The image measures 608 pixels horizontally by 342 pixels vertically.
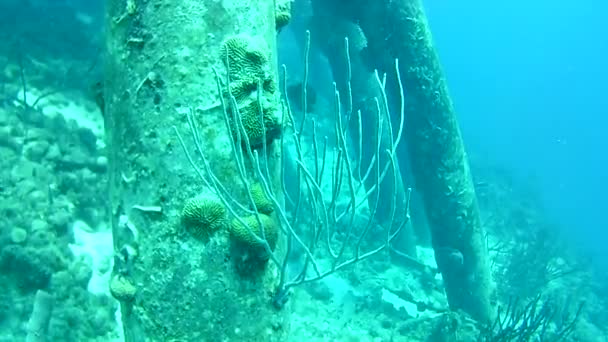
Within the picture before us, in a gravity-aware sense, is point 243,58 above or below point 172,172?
above

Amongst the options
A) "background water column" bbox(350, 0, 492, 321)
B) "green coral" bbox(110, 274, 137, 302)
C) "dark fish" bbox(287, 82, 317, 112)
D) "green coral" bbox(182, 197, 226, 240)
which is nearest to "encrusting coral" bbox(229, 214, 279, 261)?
"green coral" bbox(182, 197, 226, 240)

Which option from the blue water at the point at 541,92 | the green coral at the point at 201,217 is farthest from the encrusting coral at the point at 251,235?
the blue water at the point at 541,92

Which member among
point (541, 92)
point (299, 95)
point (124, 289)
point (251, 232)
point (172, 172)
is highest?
point (541, 92)

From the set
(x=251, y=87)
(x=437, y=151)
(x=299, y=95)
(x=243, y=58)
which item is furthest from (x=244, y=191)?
(x=299, y=95)

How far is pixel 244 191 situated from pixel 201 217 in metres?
0.32

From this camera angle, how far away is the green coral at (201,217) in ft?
8.19

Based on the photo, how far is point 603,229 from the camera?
4809cm

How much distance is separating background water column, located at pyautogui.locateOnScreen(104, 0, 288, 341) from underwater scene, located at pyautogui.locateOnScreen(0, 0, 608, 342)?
1cm

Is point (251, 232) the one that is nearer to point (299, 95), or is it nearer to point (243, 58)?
→ point (243, 58)

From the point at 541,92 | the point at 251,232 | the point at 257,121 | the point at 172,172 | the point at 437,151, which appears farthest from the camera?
the point at 541,92

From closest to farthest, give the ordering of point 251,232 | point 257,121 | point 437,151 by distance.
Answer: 1. point 251,232
2. point 257,121
3. point 437,151

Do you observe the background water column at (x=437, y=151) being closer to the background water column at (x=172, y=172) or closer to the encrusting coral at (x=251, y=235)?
the background water column at (x=172, y=172)

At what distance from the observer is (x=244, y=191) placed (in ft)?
8.92

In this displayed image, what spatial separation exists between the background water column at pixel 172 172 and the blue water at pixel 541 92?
2498 centimetres
